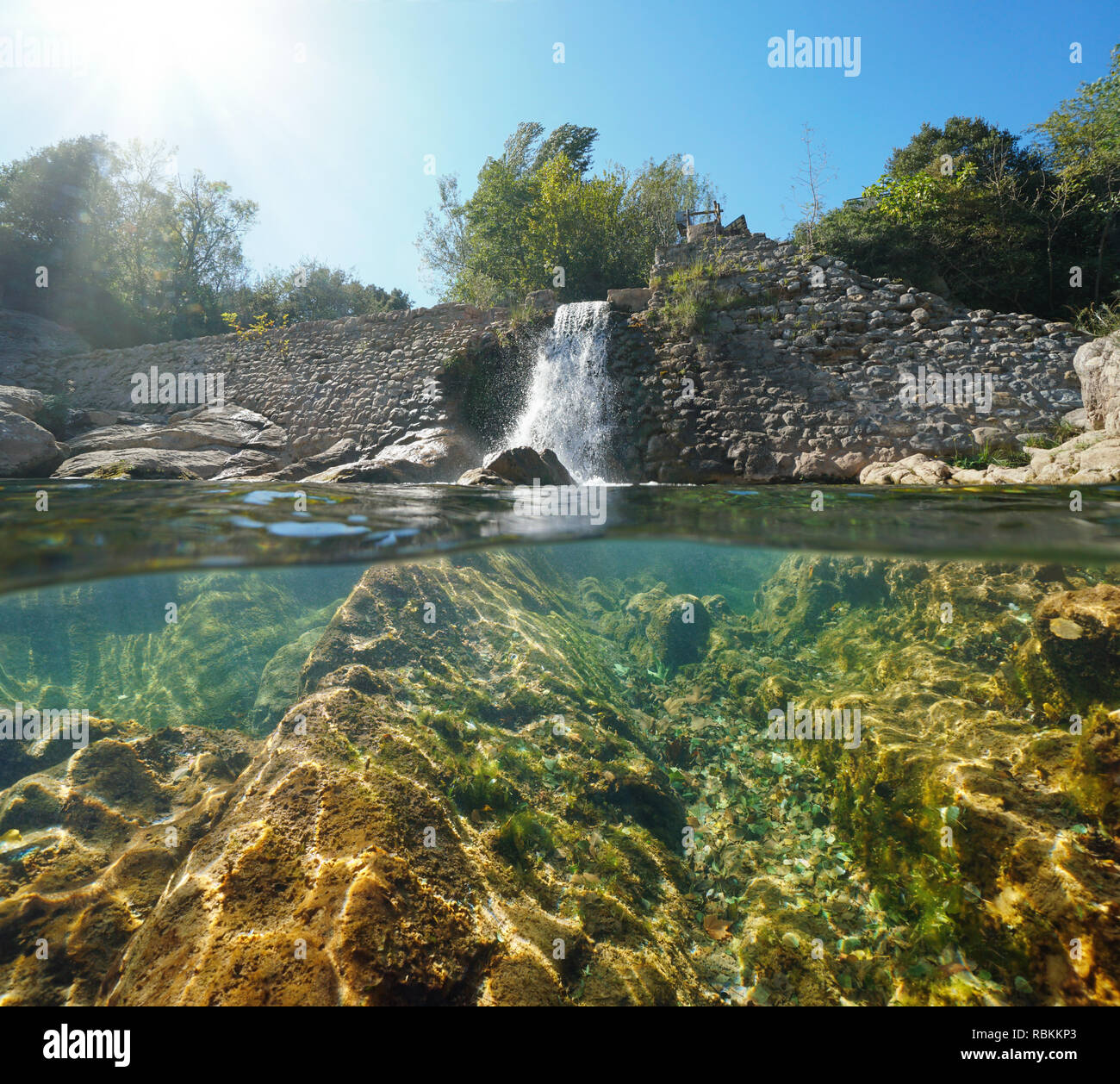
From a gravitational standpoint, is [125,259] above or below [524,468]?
above

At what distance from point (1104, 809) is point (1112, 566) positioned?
10.6 feet

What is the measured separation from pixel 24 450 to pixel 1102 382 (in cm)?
1877

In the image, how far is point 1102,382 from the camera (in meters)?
7.52

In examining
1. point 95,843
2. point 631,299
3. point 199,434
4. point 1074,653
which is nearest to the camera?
point 95,843

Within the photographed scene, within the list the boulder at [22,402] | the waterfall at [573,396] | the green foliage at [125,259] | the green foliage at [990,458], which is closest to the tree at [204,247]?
the green foliage at [125,259]

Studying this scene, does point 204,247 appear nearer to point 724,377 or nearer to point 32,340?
point 32,340

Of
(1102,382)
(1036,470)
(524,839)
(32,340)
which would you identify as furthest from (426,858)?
(32,340)

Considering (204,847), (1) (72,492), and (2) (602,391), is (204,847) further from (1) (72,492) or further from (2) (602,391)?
(2) (602,391)

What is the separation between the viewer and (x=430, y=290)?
2688cm

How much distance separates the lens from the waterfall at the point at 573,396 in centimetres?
1091

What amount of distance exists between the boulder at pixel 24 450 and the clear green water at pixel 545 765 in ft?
13.1

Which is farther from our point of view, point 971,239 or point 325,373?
point 325,373

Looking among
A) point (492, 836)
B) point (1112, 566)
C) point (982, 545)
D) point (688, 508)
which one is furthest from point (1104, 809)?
point (492, 836)

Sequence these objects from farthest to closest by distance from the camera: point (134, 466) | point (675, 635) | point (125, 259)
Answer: point (125, 259) → point (675, 635) → point (134, 466)
